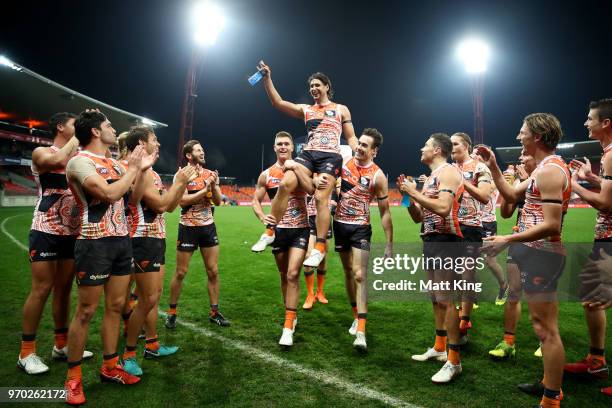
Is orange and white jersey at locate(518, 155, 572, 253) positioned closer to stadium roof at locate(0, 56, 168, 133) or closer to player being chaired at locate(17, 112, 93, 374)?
player being chaired at locate(17, 112, 93, 374)

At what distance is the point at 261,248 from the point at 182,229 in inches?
68.3

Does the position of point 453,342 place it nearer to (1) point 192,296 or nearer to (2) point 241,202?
(1) point 192,296

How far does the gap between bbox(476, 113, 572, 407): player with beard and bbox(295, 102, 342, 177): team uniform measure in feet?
8.02

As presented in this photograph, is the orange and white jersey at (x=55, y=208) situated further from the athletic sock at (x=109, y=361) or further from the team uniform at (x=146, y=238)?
the athletic sock at (x=109, y=361)

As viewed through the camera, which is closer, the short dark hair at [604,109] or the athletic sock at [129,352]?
the short dark hair at [604,109]

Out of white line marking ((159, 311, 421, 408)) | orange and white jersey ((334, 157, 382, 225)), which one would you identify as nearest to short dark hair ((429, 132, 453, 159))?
orange and white jersey ((334, 157, 382, 225))

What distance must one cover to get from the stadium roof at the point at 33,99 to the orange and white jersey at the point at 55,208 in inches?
1110

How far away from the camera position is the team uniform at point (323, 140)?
17.4 ft

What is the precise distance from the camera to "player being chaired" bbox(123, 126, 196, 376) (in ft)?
13.8

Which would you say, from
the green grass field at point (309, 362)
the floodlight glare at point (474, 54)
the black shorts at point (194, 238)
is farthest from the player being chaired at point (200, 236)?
the floodlight glare at point (474, 54)

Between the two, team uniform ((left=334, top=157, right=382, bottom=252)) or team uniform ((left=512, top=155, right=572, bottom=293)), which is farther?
team uniform ((left=334, top=157, right=382, bottom=252))

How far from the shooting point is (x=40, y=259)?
4230 millimetres

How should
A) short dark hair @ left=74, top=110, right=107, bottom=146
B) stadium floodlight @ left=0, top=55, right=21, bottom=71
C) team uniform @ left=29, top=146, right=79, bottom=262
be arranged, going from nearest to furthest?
short dark hair @ left=74, top=110, right=107, bottom=146
team uniform @ left=29, top=146, right=79, bottom=262
stadium floodlight @ left=0, top=55, right=21, bottom=71

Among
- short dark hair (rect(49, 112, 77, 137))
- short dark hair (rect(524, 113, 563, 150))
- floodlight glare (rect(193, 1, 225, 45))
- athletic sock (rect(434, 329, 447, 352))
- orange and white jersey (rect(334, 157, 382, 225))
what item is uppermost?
floodlight glare (rect(193, 1, 225, 45))
